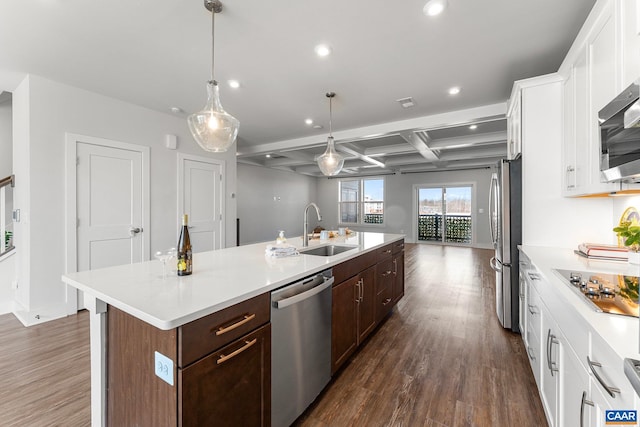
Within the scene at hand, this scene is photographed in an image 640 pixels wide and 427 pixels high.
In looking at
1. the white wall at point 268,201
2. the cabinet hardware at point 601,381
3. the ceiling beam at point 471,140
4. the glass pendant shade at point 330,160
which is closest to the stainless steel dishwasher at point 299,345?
the cabinet hardware at point 601,381

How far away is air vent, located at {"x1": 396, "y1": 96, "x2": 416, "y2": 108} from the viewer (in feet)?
11.4

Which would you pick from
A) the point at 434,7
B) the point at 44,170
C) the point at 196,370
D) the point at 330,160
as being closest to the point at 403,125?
the point at 330,160

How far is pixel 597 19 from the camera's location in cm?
155

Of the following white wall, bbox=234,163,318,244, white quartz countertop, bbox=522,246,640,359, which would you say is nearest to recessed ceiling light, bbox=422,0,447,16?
white quartz countertop, bbox=522,246,640,359

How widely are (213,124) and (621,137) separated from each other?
243 cm

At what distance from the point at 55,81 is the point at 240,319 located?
368 cm

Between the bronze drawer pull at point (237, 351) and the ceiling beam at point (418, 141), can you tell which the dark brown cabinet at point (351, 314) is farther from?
the ceiling beam at point (418, 141)

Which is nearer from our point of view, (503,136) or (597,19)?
(597,19)

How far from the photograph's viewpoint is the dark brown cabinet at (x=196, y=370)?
38.2 inches

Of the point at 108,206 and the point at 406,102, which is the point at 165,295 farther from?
the point at 406,102

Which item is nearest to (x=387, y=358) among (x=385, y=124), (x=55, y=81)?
(x=385, y=124)

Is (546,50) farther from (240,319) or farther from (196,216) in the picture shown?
(196,216)

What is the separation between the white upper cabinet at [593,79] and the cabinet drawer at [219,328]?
1.94 m

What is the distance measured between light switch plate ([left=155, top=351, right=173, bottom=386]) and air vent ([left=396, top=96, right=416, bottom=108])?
3563 millimetres
